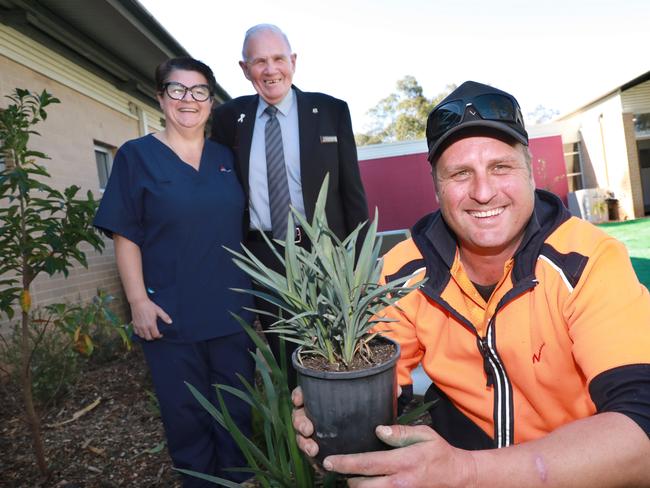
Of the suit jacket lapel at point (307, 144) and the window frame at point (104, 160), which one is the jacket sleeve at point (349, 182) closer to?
the suit jacket lapel at point (307, 144)

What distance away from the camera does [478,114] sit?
4.57 feet

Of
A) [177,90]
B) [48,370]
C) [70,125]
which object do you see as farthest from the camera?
[70,125]

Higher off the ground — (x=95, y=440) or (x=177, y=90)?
(x=177, y=90)

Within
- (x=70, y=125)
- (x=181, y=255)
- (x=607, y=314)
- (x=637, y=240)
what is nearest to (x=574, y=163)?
(x=637, y=240)

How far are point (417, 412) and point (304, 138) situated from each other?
1541mm

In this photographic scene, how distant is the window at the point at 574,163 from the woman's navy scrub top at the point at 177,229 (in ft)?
63.3

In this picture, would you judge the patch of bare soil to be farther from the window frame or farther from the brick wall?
the window frame

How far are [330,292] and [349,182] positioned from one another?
1650 millimetres

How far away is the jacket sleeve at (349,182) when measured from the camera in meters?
2.53

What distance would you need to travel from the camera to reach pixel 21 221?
258 centimetres

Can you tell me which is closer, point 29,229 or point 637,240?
point 29,229

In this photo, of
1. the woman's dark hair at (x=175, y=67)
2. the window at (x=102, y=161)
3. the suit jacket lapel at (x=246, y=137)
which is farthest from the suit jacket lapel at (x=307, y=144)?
the window at (x=102, y=161)

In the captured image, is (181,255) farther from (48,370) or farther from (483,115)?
(48,370)

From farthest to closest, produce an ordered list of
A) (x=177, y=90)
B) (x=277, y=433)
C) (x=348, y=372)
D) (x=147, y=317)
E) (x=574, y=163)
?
(x=574, y=163), (x=177, y=90), (x=147, y=317), (x=277, y=433), (x=348, y=372)
